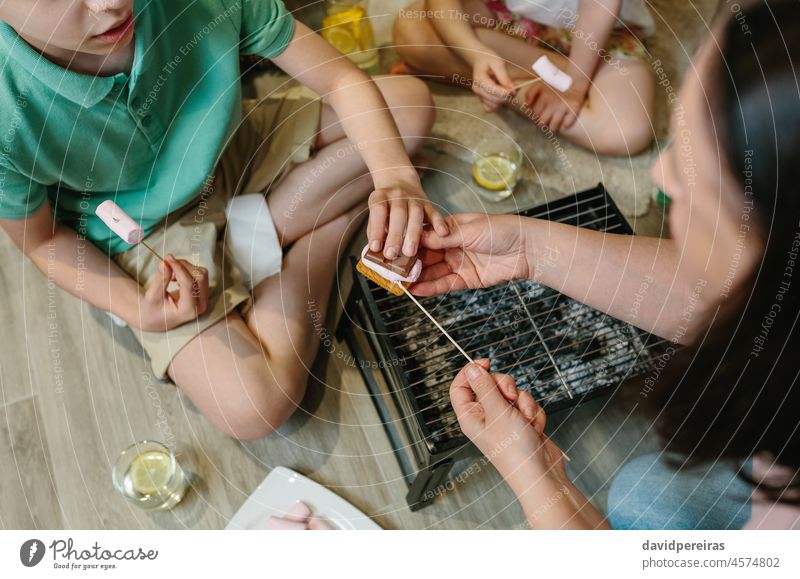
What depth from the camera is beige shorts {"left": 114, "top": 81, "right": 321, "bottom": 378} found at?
0.86 m

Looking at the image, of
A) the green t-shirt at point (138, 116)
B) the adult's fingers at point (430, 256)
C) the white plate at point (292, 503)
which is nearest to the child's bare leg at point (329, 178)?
the green t-shirt at point (138, 116)

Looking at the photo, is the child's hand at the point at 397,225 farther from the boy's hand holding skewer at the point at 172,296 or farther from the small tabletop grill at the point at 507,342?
the boy's hand holding skewer at the point at 172,296

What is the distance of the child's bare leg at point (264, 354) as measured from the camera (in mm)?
872

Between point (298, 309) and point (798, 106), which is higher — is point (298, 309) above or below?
below

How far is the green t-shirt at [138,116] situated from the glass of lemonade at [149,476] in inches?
10.7

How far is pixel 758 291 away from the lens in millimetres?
740

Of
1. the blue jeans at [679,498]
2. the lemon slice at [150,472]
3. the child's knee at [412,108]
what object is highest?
the child's knee at [412,108]

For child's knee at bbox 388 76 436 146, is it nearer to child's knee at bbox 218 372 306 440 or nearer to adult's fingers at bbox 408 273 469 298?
adult's fingers at bbox 408 273 469 298

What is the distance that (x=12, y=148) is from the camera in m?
0.69

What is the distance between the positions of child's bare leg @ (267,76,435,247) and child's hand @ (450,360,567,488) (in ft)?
1.26

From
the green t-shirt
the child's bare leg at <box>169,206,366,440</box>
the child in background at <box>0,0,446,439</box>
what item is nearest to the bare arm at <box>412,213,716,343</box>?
the child in background at <box>0,0,446,439</box>

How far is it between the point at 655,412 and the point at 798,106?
0.44 metres
